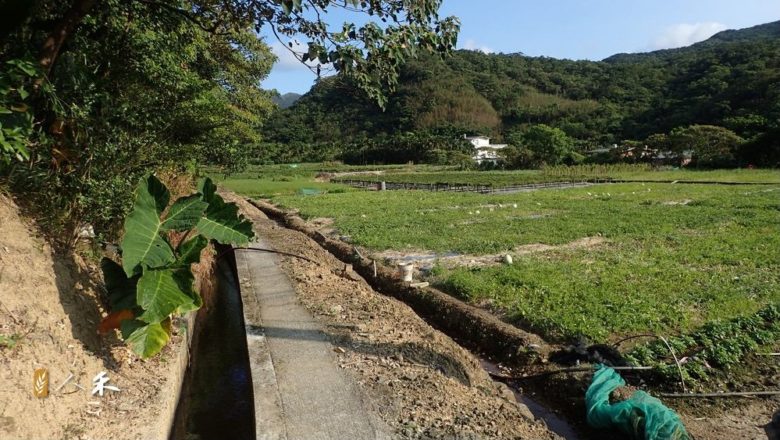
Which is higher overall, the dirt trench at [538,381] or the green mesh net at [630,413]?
the green mesh net at [630,413]

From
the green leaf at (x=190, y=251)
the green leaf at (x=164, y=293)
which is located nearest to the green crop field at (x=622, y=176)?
the green leaf at (x=190, y=251)

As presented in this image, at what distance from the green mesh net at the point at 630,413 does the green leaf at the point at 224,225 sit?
353 centimetres

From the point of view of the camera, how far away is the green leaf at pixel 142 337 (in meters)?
4.24

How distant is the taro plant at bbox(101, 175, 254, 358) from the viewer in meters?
4.19

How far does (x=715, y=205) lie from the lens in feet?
54.6

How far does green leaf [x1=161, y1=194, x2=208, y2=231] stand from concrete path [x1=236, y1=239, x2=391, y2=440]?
150 cm

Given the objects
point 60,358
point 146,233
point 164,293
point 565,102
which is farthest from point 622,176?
point 565,102

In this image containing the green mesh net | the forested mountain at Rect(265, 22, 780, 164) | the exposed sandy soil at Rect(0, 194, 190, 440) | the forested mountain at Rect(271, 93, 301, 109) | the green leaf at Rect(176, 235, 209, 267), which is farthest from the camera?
the forested mountain at Rect(265, 22, 780, 164)

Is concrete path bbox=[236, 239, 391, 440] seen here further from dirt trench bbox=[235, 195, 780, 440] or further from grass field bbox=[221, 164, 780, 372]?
grass field bbox=[221, 164, 780, 372]

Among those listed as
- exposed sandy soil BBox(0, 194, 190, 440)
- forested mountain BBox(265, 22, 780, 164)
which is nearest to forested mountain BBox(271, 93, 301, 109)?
forested mountain BBox(265, 22, 780, 164)

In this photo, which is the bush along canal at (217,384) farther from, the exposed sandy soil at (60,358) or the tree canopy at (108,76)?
the tree canopy at (108,76)

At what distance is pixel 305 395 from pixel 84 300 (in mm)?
2196

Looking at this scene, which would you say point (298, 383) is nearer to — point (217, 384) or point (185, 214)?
point (217, 384)

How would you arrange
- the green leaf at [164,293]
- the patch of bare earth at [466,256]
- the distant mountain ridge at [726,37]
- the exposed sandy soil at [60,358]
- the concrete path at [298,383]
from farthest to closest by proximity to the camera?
the distant mountain ridge at [726,37], the patch of bare earth at [466,256], the green leaf at [164,293], the concrete path at [298,383], the exposed sandy soil at [60,358]
